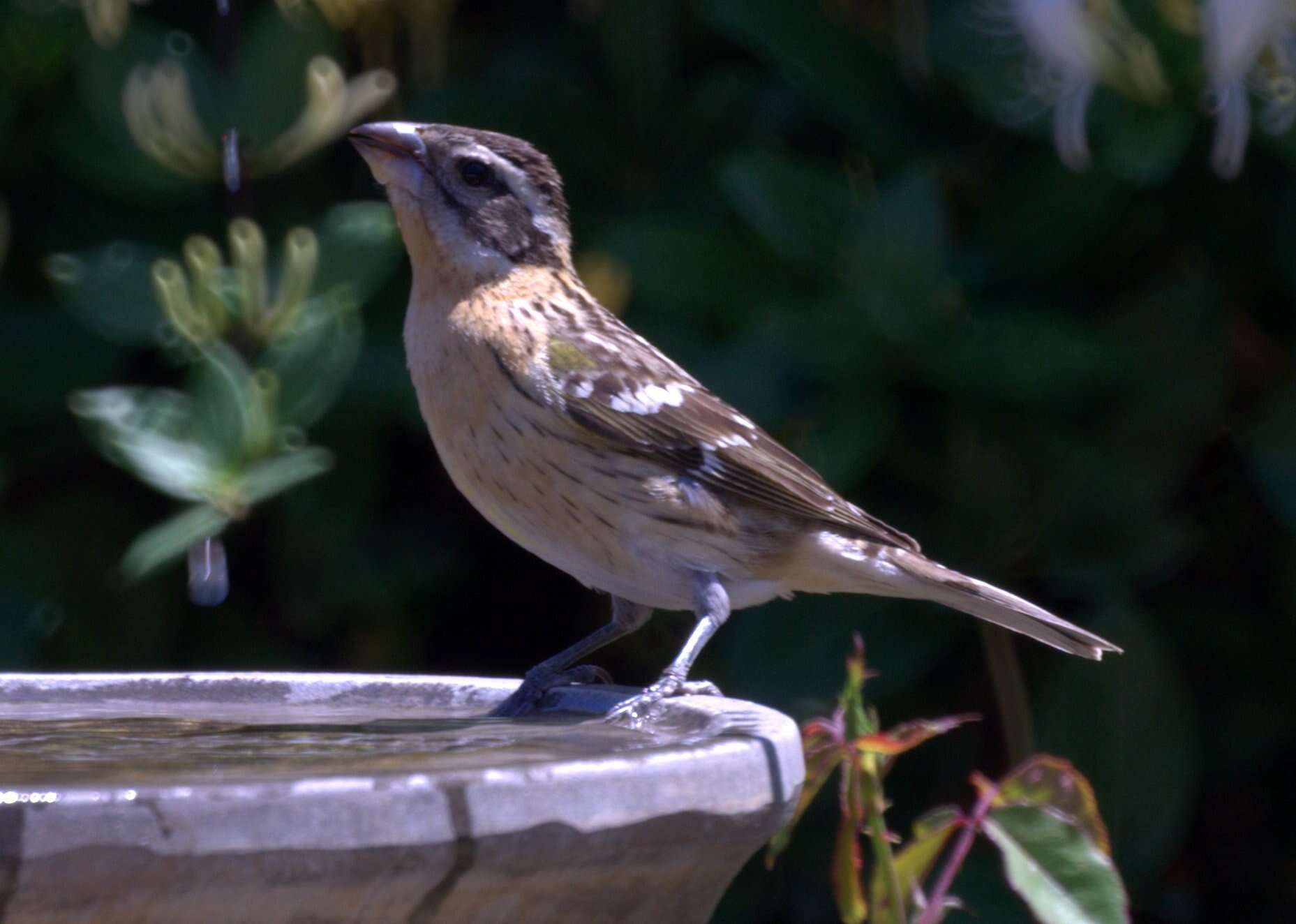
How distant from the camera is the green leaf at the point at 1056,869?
1894mm

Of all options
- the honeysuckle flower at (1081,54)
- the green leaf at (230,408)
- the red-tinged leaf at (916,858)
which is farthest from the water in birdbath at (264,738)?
the honeysuckle flower at (1081,54)

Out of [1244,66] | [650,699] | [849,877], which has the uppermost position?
[1244,66]

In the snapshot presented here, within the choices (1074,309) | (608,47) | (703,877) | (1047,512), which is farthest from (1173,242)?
(703,877)

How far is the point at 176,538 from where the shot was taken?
288cm

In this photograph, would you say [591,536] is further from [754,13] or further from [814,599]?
[754,13]

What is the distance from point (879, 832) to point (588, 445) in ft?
3.90

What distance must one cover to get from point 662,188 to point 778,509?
0.78 metres

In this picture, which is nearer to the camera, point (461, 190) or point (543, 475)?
point (543, 475)

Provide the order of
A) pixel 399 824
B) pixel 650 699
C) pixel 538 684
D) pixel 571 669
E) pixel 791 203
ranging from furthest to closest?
pixel 791 203, pixel 571 669, pixel 538 684, pixel 650 699, pixel 399 824

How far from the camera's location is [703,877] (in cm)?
161

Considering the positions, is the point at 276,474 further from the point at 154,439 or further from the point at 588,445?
the point at 588,445

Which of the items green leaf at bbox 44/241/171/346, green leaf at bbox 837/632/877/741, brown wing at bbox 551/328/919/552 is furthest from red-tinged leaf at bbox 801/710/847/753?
green leaf at bbox 44/241/171/346

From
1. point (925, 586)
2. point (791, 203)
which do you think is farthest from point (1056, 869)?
point (791, 203)

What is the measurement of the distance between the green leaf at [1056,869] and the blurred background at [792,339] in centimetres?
124
